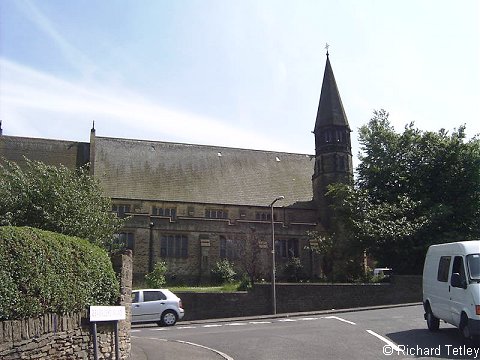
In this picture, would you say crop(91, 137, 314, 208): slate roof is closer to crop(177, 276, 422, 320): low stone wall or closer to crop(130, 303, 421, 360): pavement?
crop(177, 276, 422, 320): low stone wall

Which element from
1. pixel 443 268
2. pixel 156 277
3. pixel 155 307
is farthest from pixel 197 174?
pixel 443 268

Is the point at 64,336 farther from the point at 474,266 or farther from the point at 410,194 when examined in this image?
the point at 410,194

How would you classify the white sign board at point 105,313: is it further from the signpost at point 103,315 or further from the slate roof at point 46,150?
the slate roof at point 46,150

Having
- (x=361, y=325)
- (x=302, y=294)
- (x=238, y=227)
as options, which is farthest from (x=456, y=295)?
(x=238, y=227)

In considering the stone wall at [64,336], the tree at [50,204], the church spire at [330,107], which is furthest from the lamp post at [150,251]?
the stone wall at [64,336]

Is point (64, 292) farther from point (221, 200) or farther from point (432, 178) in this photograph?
point (221, 200)

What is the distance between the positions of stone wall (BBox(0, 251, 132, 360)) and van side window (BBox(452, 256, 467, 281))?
25.4 ft

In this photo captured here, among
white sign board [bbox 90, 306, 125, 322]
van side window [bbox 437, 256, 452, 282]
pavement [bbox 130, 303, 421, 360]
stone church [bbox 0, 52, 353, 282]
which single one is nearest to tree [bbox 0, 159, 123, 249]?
pavement [bbox 130, 303, 421, 360]

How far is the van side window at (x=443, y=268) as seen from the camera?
12606mm

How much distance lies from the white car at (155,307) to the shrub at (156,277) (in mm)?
14108

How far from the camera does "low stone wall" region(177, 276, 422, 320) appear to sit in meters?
26.8

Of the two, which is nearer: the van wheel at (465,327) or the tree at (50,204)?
the van wheel at (465,327)

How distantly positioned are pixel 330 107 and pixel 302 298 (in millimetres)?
23932

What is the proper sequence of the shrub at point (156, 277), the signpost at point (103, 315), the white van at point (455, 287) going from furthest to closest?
the shrub at point (156, 277) < the white van at point (455, 287) < the signpost at point (103, 315)
